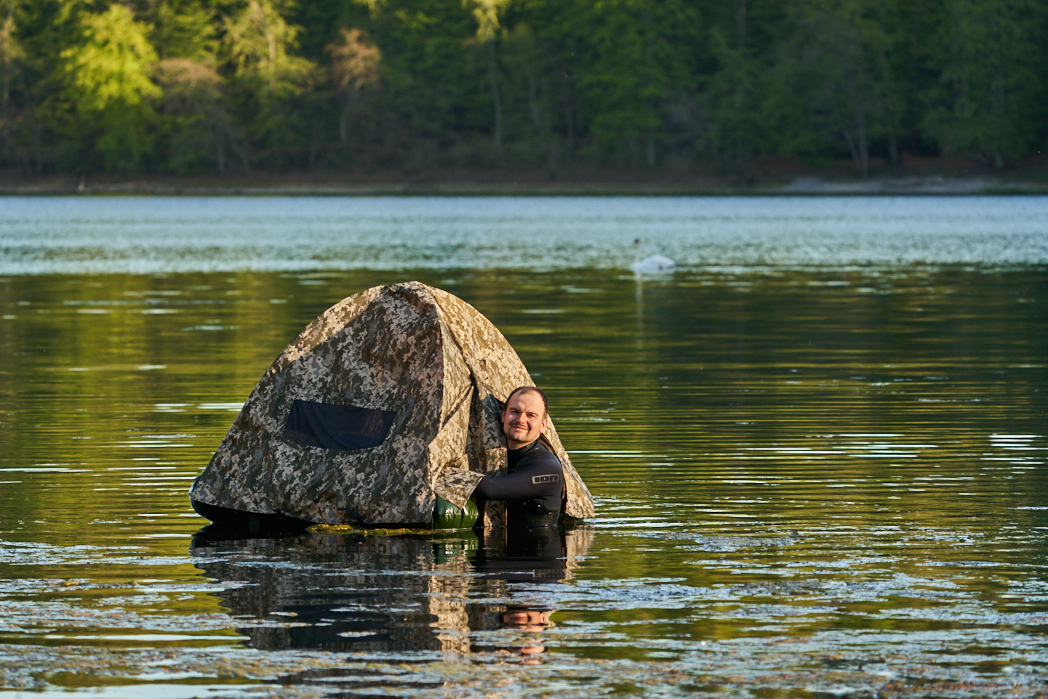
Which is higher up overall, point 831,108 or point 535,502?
point 831,108

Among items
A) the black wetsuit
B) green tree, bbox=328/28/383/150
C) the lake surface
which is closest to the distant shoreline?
green tree, bbox=328/28/383/150

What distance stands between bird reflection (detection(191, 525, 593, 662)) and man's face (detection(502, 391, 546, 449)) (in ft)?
1.79

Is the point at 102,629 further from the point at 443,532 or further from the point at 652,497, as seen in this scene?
the point at 652,497

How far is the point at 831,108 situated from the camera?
110 metres

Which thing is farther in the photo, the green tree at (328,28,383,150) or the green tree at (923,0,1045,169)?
the green tree at (328,28,383,150)

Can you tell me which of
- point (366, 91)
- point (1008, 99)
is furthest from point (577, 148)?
point (1008, 99)

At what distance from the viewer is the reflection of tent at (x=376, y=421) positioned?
9.68m

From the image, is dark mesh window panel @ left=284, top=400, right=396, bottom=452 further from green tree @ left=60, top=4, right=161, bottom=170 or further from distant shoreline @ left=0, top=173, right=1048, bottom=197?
green tree @ left=60, top=4, right=161, bottom=170

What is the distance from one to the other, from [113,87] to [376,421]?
4477 inches

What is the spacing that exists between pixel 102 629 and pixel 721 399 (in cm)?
964

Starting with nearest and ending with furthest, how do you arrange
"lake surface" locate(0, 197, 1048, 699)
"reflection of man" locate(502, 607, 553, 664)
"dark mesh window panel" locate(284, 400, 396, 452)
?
"lake surface" locate(0, 197, 1048, 699) < "reflection of man" locate(502, 607, 553, 664) < "dark mesh window panel" locate(284, 400, 396, 452)

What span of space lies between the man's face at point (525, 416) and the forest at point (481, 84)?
102 m

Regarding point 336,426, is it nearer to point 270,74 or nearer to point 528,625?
point 528,625

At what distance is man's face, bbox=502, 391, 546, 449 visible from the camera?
9773mm
